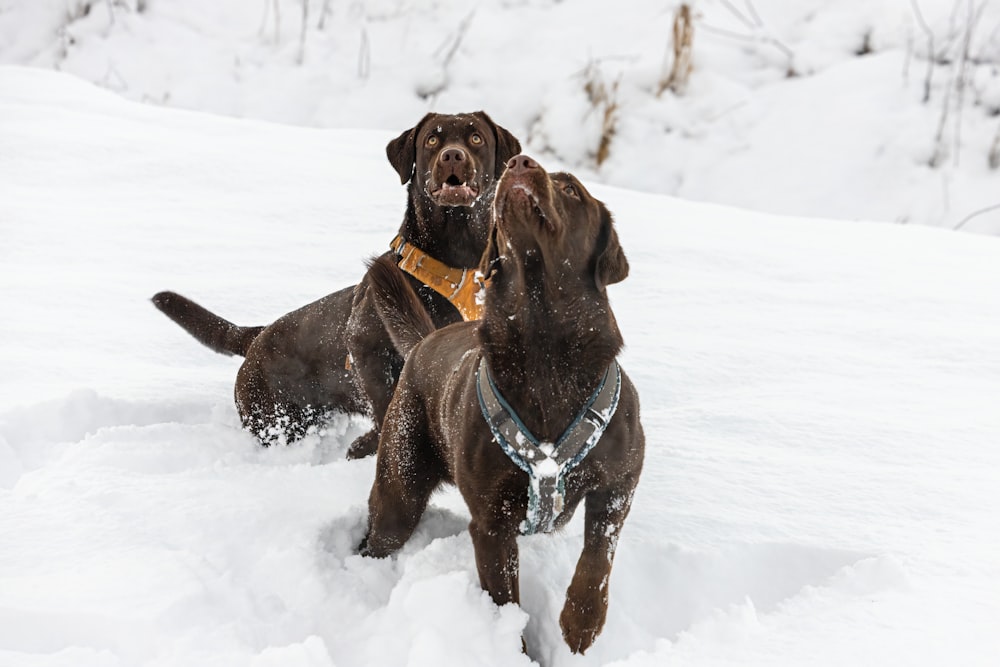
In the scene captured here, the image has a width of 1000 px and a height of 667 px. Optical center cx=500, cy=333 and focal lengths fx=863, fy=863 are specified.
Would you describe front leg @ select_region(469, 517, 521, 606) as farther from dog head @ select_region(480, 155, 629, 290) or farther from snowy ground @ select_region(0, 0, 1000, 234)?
snowy ground @ select_region(0, 0, 1000, 234)

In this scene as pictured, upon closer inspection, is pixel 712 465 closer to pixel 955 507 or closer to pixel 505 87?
pixel 955 507

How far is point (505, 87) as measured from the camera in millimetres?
10203

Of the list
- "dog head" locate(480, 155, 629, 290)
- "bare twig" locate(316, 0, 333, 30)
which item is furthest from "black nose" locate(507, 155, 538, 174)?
"bare twig" locate(316, 0, 333, 30)

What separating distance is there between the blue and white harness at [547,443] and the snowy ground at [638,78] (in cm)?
739

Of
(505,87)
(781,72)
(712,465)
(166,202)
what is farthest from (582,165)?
(712,465)

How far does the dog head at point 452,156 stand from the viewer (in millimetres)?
3215

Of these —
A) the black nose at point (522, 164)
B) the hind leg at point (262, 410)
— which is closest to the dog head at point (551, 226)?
the black nose at point (522, 164)

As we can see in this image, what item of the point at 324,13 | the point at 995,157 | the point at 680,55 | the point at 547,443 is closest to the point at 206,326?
the point at 547,443

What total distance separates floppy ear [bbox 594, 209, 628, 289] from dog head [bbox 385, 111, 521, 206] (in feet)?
3.59

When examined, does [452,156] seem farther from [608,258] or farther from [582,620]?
[582,620]

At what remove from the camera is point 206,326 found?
3.74 metres

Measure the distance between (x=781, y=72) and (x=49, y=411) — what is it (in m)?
9.43

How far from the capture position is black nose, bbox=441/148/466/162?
3242 mm

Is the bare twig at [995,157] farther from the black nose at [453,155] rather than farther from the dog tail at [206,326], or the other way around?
the dog tail at [206,326]
